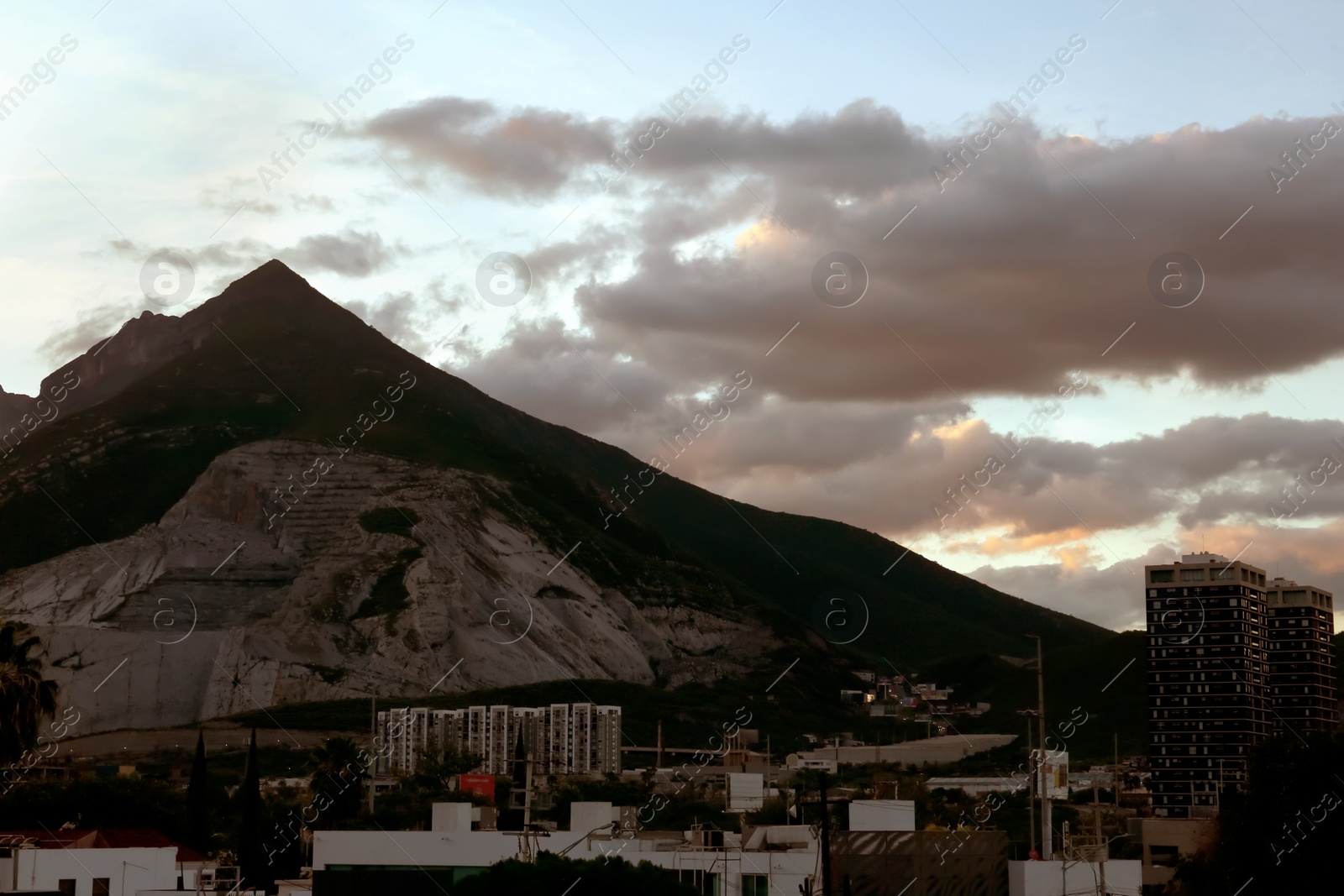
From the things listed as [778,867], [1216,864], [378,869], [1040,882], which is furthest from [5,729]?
[1216,864]

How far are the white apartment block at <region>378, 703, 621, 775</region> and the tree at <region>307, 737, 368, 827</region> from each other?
89.7m

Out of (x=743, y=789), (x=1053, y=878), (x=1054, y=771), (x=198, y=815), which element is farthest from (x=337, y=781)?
(x=1053, y=878)

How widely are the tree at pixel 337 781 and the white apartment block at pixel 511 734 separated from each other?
3531 inches

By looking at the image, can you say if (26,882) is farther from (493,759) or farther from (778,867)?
(493,759)

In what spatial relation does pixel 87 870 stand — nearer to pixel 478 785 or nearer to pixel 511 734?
pixel 478 785

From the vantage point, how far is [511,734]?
602ft

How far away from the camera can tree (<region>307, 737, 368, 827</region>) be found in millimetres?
78312

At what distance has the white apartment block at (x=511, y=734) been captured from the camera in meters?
179

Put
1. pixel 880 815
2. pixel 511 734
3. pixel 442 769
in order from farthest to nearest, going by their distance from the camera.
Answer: pixel 511 734
pixel 442 769
pixel 880 815

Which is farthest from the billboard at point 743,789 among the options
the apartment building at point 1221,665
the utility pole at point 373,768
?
the apartment building at point 1221,665

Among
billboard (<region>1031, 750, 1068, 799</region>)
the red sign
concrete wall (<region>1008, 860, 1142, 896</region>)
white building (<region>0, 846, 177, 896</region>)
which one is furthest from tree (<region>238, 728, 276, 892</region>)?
billboard (<region>1031, 750, 1068, 799</region>)

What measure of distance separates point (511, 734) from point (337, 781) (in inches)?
4121

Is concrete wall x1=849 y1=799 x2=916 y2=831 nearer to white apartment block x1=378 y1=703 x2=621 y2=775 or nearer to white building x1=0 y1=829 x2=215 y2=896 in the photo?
white building x1=0 y1=829 x2=215 y2=896

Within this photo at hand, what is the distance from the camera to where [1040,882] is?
37.8 metres
